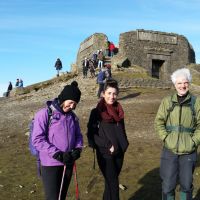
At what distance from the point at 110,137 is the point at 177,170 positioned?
1131 mm

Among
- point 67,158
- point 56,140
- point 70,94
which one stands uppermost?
point 70,94

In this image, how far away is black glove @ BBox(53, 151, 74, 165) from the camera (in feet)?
17.5

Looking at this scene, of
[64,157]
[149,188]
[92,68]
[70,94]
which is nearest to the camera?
[64,157]

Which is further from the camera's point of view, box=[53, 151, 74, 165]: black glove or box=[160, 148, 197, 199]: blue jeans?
box=[160, 148, 197, 199]: blue jeans

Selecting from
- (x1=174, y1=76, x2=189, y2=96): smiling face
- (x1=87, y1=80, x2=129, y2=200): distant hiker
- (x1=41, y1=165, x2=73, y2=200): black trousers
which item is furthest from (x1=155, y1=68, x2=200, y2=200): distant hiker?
(x1=41, y1=165, x2=73, y2=200): black trousers

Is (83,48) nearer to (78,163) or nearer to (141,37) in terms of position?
(141,37)

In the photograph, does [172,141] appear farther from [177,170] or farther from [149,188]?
[149,188]

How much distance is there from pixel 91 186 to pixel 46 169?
3.37m

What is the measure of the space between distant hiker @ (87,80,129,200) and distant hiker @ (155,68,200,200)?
2.28 ft

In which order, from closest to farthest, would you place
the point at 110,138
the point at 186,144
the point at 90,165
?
the point at 186,144 < the point at 110,138 < the point at 90,165

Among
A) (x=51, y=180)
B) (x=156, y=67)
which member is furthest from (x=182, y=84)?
(x=156, y=67)

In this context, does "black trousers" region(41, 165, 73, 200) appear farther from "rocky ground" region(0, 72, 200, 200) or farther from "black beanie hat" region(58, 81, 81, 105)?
"rocky ground" region(0, 72, 200, 200)

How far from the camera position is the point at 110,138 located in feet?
20.7

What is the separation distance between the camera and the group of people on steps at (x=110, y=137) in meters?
5.45
